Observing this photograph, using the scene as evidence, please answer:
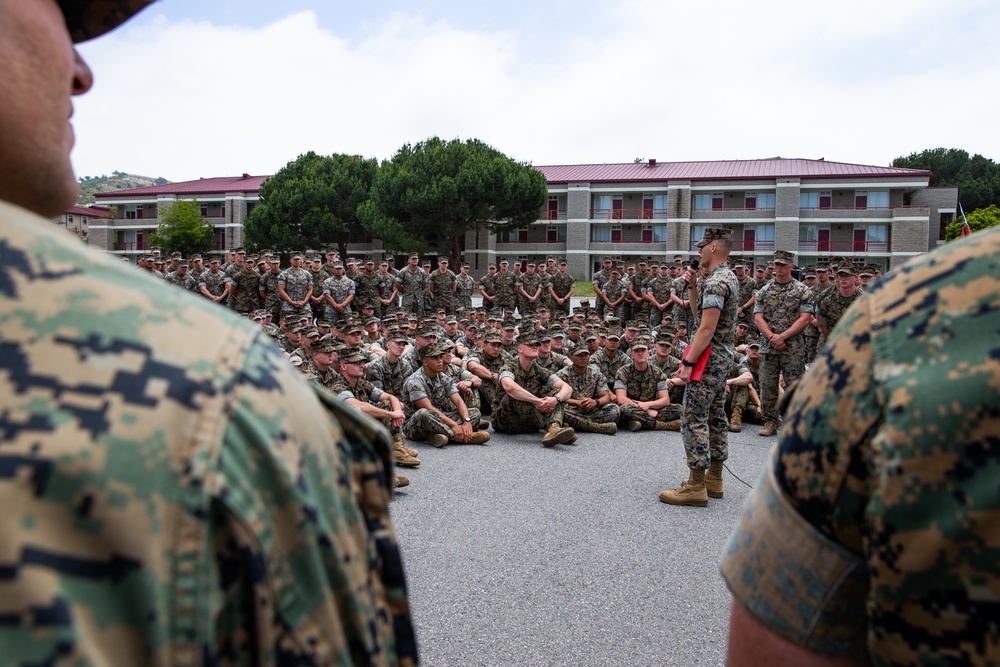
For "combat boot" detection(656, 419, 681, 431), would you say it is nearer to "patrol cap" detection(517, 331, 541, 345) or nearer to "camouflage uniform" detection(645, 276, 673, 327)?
"patrol cap" detection(517, 331, 541, 345)

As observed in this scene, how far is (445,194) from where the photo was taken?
3139 centimetres

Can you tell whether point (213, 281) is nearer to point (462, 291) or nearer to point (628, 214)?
point (462, 291)

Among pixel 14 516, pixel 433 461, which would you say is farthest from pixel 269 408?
pixel 433 461

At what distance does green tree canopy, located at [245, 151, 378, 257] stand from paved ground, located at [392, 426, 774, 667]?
98.0 feet

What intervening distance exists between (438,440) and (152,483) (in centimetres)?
701

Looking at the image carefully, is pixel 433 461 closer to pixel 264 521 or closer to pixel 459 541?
pixel 459 541

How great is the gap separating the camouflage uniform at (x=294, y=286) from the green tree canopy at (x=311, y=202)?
2234 cm

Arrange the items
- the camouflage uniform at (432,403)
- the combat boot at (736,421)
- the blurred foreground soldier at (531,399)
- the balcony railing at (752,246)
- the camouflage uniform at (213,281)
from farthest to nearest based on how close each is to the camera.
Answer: the balcony railing at (752,246), the camouflage uniform at (213,281), the combat boot at (736,421), the blurred foreground soldier at (531,399), the camouflage uniform at (432,403)

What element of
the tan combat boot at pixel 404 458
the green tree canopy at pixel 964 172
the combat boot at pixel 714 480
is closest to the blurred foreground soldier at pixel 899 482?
the combat boot at pixel 714 480

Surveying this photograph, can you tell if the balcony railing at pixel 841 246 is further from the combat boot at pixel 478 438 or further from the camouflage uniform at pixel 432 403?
the combat boot at pixel 478 438

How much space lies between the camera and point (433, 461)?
22.4ft

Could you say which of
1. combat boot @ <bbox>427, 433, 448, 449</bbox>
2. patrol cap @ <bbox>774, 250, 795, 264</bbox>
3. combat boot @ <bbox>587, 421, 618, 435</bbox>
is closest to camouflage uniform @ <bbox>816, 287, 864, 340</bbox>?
patrol cap @ <bbox>774, 250, 795, 264</bbox>

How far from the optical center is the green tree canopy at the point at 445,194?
31.6 metres

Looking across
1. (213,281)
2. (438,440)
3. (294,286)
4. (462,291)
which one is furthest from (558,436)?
(213,281)
